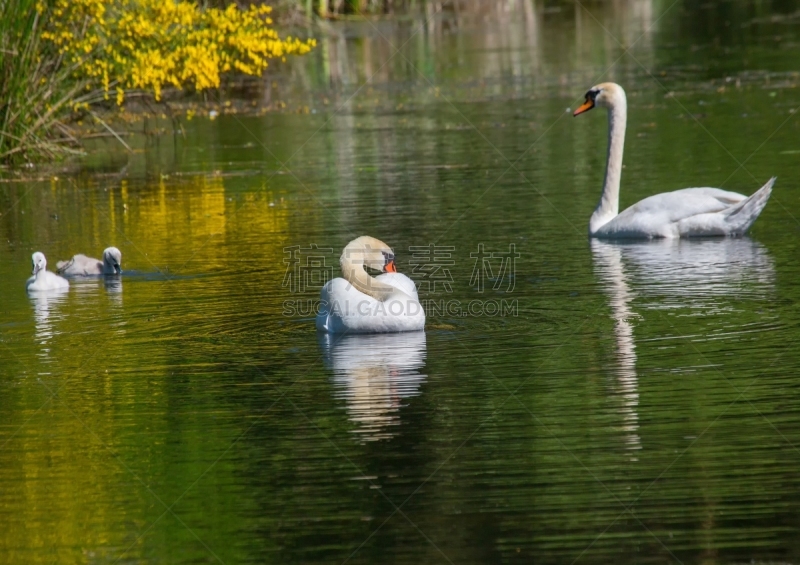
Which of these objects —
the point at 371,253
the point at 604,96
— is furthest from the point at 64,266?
the point at 604,96

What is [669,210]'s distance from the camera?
44.6ft

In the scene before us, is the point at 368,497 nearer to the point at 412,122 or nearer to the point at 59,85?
the point at 59,85

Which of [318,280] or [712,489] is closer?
[712,489]

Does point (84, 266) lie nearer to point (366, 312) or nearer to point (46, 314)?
point (46, 314)

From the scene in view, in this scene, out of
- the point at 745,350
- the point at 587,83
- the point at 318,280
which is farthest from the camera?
the point at 587,83

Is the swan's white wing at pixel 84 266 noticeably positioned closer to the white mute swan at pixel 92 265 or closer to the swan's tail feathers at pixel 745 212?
the white mute swan at pixel 92 265

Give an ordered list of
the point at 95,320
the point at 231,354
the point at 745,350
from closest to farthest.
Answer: the point at 745,350 → the point at 231,354 → the point at 95,320

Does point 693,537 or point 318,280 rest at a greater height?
point 318,280

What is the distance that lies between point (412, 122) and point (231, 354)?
15446 mm

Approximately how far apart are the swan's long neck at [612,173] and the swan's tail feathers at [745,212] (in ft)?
4.17

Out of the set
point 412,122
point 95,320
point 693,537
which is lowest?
point 693,537

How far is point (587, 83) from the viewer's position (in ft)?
90.6

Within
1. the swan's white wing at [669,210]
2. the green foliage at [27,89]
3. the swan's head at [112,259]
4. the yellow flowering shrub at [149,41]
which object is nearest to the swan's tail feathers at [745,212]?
the swan's white wing at [669,210]

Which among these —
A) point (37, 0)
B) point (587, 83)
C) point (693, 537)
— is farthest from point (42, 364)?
point (587, 83)
